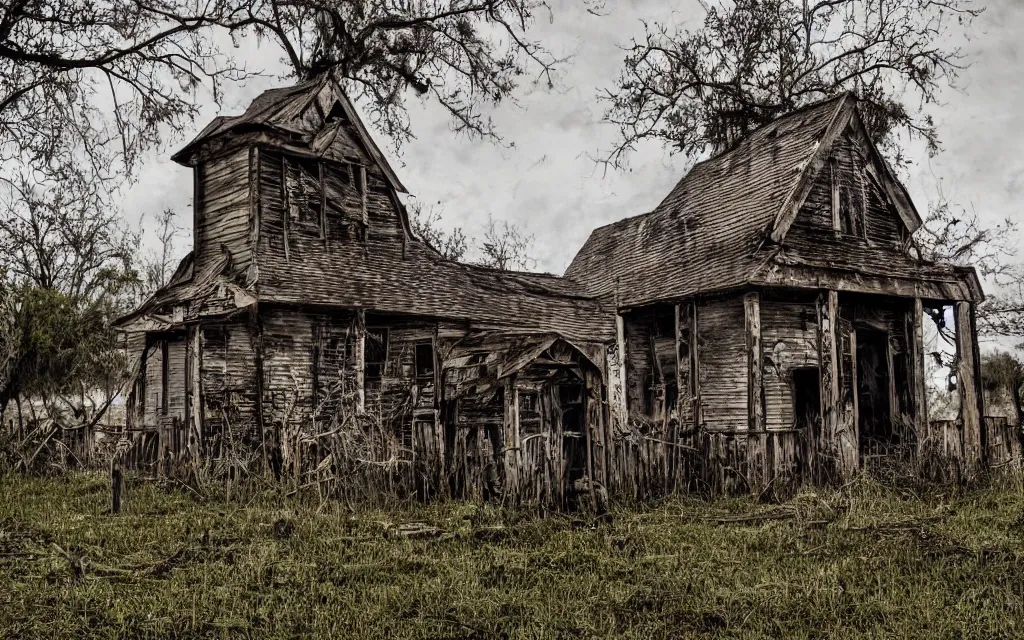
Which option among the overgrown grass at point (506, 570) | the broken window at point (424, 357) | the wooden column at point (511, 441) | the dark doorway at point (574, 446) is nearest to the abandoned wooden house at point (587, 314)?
the broken window at point (424, 357)

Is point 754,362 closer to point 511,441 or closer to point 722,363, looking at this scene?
point 722,363

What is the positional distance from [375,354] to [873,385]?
1135cm

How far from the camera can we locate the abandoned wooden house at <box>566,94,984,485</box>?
60.3 feet

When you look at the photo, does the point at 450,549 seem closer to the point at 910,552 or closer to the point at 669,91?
the point at 910,552

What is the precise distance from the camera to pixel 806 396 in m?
20.4

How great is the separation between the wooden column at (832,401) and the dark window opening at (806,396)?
1612 millimetres

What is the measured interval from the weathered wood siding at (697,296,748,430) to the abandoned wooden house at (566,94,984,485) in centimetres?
3

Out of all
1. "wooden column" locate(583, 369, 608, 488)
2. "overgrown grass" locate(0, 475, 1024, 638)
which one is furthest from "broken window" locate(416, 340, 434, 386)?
"overgrown grass" locate(0, 475, 1024, 638)

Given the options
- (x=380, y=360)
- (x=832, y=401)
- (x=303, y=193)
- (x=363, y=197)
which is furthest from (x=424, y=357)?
(x=832, y=401)

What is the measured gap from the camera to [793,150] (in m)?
20.6

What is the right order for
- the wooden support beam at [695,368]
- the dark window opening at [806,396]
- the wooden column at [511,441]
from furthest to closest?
the wooden support beam at [695,368] → the dark window opening at [806,396] → the wooden column at [511,441]

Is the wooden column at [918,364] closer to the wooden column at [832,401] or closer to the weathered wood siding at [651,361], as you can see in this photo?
the wooden column at [832,401]

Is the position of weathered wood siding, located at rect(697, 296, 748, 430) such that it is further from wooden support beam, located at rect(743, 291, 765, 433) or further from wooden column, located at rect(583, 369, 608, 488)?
wooden column, located at rect(583, 369, 608, 488)

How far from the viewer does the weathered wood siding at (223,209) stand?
752 inches
